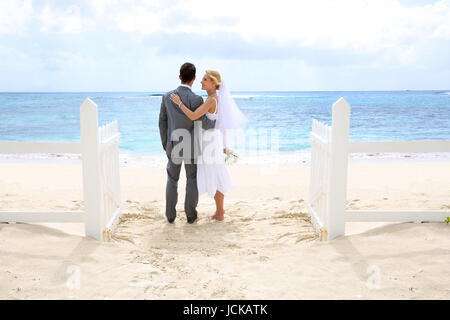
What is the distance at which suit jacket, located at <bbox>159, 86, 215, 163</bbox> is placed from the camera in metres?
5.34

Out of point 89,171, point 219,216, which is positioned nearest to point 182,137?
point 219,216

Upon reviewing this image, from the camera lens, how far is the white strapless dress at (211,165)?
5562mm

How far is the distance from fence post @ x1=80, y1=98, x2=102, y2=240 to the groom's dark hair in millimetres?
1325

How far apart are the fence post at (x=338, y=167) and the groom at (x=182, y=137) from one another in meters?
1.74

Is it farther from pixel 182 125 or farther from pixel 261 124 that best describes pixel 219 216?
pixel 261 124

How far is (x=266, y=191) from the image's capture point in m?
7.61

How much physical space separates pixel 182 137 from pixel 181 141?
0.18 ft

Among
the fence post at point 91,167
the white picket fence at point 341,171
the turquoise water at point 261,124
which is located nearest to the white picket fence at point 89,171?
the fence post at point 91,167

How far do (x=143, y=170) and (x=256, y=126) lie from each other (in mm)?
17711

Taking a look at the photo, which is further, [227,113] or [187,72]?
[227,113]

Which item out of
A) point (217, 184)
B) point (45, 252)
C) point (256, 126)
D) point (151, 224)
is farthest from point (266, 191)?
point (256, 126)

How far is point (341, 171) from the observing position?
14.8 feet
